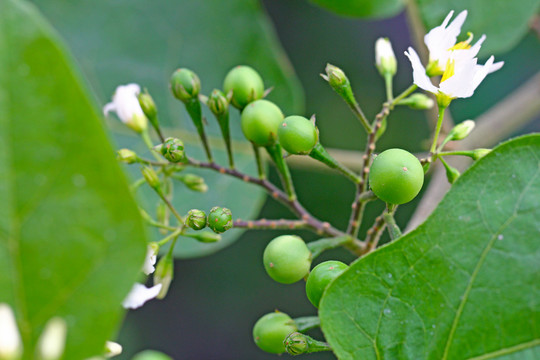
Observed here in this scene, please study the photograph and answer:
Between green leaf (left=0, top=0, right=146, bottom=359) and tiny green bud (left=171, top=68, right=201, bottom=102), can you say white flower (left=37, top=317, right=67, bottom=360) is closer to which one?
green leaf (left=0, top=0, right=146, bottom=359)

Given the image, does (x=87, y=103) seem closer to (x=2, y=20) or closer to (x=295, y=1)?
(x=2, y=20)

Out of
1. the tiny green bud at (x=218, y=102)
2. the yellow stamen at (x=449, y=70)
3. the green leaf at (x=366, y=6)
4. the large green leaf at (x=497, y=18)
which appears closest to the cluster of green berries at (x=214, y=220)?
the tiny green bud at (x=218, y=102)

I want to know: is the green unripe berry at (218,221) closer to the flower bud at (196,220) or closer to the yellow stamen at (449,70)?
the flower bud at (196,220)

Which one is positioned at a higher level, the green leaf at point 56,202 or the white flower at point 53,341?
the green leaf at point 56,202

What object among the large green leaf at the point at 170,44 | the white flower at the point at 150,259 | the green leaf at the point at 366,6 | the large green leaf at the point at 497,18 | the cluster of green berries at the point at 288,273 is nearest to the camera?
the cluster of green berries at the point at 288,273

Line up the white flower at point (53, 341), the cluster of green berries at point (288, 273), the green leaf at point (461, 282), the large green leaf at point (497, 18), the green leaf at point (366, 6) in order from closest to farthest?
the white flower at point (53, 341)
the green leaf at point (461, 282)
the cluster of green berries at point (288, 273)
the large green leaf at point (497, 18)
the green leaf at point (366, 6)

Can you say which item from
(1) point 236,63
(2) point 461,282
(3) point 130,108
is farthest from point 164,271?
(1) point 236,63

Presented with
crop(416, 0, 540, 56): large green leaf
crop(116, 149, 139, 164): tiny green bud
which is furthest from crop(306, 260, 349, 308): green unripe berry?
crop(416, 0, 540, 56): large green leaf
